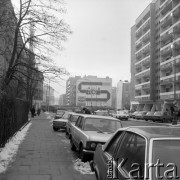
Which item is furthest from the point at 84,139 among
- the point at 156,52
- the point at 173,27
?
the point at 156,52

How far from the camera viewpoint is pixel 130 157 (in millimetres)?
4031

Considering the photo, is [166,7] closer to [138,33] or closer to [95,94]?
[138,33]

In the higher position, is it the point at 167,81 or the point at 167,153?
the point at 167,81

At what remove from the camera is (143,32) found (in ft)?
289

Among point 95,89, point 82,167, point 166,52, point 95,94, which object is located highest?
point 166,52

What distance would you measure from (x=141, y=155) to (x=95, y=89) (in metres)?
128

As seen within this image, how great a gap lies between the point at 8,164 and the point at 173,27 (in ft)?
202

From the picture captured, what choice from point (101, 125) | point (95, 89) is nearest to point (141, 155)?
point (101, 125)

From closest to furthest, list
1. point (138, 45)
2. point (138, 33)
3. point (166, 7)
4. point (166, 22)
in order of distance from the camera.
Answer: point (166, 22) < point (166, 7) < point (138, 33) < point (138, 45)

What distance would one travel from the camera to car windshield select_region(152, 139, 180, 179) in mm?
3359

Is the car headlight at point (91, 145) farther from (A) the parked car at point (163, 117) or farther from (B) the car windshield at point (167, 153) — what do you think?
(A) the parked car at point (163, 117)

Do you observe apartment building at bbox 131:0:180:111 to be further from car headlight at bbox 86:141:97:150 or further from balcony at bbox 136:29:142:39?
car headlight at bbox 86:141:97:150

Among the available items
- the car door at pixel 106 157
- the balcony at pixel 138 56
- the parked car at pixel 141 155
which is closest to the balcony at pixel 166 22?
the balcony at pixel 138 56

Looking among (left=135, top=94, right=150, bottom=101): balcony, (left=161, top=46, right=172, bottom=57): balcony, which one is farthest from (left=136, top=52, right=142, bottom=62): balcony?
(left=161, top=46, right=172, bottom=57): balcony
